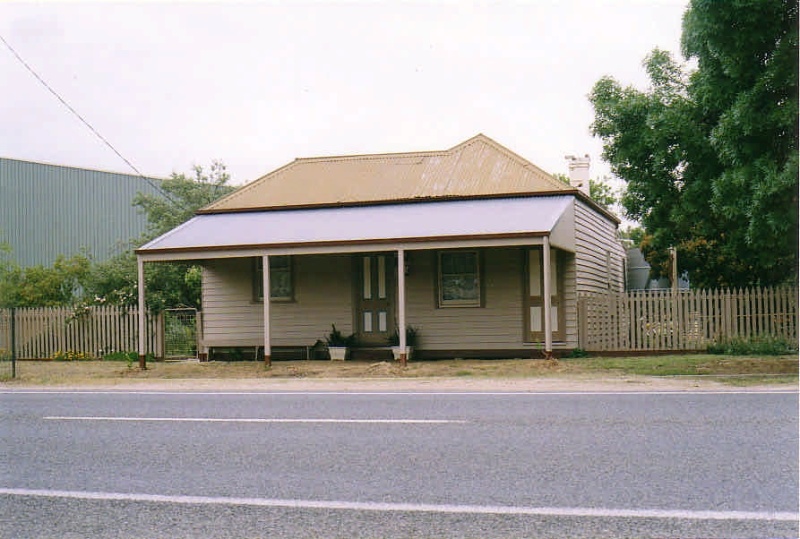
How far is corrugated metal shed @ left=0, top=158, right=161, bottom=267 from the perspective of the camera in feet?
113

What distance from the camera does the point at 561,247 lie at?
18281 millimetres

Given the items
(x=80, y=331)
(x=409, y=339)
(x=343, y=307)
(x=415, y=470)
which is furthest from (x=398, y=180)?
(x=415, y=470)

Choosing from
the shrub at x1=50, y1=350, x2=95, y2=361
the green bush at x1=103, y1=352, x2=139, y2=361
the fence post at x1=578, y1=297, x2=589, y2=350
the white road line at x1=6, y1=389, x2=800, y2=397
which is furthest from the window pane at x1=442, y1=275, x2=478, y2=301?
the shrub at x1=50, y1=350, x2=95, y2=361

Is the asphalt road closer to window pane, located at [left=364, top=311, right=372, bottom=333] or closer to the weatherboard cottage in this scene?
the weatherboard cottage

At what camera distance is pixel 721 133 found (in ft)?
50.1

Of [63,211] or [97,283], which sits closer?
[97,283]

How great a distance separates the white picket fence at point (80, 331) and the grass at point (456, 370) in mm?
3509

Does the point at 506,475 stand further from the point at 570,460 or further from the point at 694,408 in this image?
the point at 694,408

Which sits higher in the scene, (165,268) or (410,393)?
(165,268)

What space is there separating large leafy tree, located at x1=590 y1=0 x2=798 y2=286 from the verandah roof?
210cm

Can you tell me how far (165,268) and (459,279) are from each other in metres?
11.9

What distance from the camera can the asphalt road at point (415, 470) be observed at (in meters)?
5.36

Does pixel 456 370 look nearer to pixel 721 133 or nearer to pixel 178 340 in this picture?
pixel 721 133

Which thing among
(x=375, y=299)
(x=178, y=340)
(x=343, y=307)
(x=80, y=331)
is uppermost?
(x=375, y=299)
